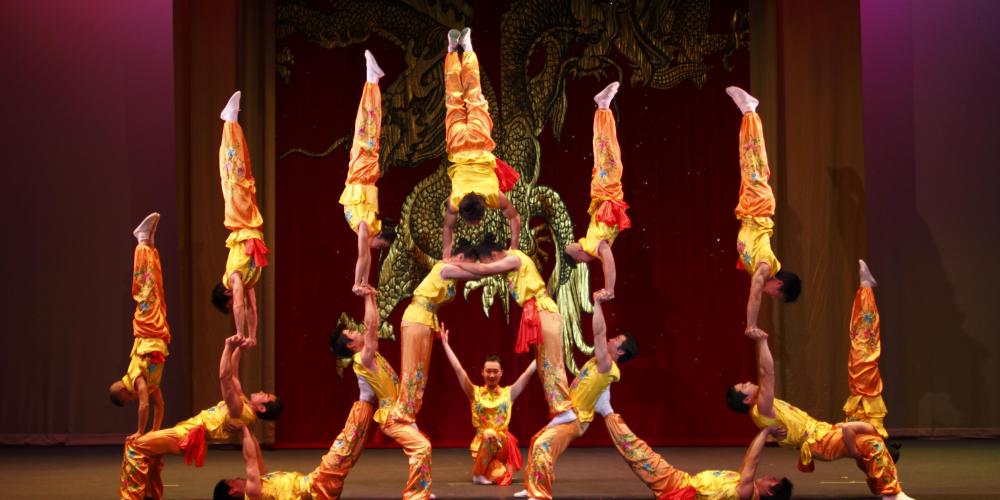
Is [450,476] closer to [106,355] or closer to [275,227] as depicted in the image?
[275,227]

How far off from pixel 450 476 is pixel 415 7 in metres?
3.21

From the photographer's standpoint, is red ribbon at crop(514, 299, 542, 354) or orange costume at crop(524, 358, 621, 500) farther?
red ribbon at crop(514, 299, 542, 354)

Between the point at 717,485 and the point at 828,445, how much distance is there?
605 mm

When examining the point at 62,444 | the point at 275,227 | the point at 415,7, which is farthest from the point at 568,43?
the point at 62,444

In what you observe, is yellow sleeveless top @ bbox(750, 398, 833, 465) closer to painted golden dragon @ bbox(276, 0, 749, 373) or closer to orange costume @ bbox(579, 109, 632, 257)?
orange costume @ bbox(579, 109, 632, 257)

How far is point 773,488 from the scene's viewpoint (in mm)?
5164

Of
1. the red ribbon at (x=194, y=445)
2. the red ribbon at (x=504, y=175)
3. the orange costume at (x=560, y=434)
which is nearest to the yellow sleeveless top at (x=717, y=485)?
the orange costume at (x=560, y=434)

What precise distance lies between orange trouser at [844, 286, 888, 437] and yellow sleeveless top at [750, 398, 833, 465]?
39 cm

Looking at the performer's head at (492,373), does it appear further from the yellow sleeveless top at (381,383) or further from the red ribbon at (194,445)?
the red ribbon at (194,445)

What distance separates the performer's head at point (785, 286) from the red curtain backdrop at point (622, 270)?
1.60 metres

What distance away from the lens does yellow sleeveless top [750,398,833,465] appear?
5.51m

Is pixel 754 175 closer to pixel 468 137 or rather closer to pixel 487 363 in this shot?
pixel 468 137

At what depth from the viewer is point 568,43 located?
25.7 feet

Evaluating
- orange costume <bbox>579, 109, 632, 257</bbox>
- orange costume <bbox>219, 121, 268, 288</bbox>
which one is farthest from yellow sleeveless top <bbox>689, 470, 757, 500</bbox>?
orange costume <bbox>219, 121, 268, 288</bbox>
